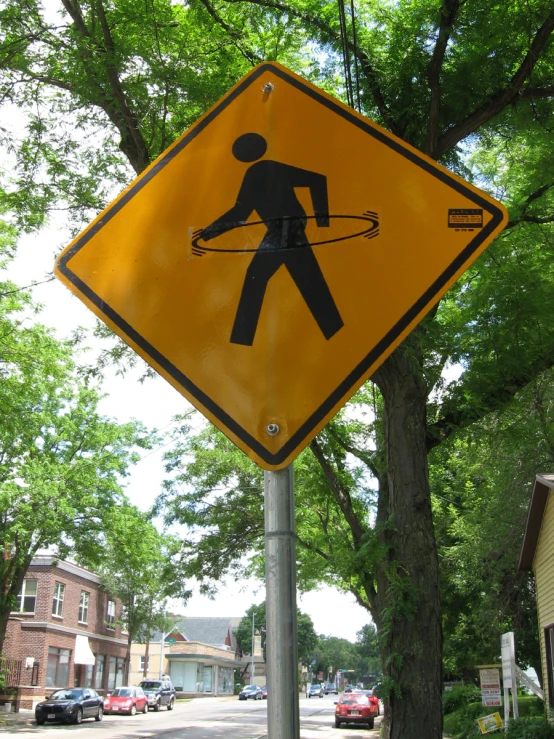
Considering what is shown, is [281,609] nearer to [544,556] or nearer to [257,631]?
[544,556]

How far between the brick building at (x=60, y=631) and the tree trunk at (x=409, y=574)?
30901 mm

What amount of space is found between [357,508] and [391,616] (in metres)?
Result: 10.6

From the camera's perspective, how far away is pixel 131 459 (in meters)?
29.5

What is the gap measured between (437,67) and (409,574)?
4.66 m

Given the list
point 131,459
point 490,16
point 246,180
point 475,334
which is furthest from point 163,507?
point 246,180

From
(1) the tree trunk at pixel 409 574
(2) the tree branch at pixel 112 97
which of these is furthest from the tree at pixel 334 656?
(2) the tree branch at pixel 112 97

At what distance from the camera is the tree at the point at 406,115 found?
21.5 ft

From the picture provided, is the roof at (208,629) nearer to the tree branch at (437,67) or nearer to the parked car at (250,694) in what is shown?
the parked car at (250,694)

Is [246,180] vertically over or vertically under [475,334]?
under

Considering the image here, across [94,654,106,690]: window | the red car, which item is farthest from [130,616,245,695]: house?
the red car

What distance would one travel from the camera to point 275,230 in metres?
2.08

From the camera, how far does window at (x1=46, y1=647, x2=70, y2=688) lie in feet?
132

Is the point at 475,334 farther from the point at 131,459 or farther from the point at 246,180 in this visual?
the point at 131,459

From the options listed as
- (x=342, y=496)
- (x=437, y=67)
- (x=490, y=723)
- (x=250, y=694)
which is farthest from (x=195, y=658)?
(x=437, y=67)
